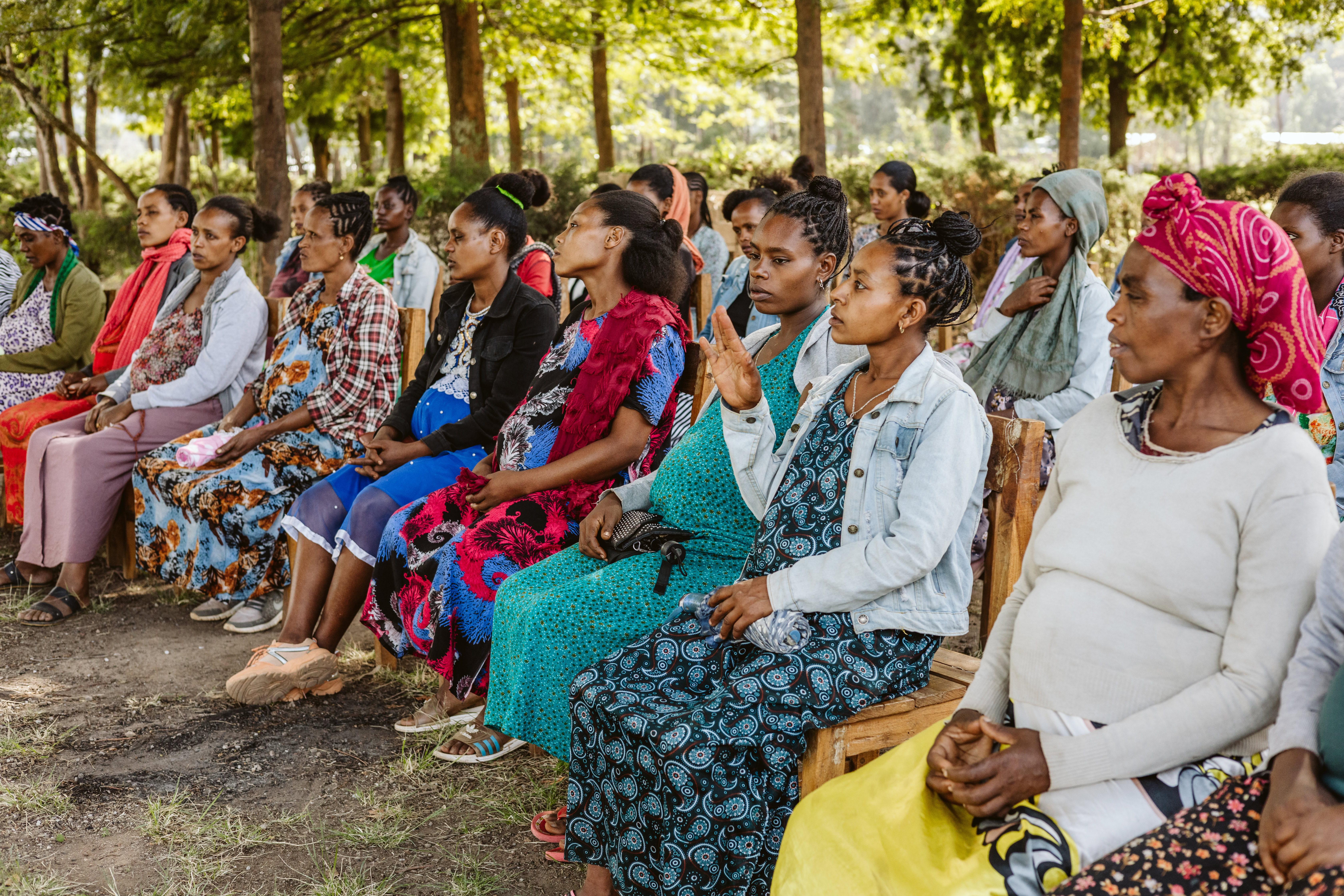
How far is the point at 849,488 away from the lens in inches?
94.1

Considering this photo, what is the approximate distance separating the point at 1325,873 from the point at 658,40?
1473 cm

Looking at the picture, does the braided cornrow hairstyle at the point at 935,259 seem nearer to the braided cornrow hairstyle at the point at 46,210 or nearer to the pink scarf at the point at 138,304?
the pink scarf at the point at 138,304

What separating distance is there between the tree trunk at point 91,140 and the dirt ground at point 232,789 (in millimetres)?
10044

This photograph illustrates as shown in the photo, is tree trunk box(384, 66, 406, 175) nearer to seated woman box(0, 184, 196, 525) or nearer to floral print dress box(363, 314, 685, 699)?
seated woman box(0, 184, 196, 525)

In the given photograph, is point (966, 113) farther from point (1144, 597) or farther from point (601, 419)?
point (1144, 597)

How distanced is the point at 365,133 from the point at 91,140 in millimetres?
4301

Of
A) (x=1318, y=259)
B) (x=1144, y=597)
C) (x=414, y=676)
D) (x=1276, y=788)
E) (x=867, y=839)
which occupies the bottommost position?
(x=414, y=676)

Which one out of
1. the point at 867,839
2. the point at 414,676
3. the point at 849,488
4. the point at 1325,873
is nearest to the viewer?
the point at 1325,873

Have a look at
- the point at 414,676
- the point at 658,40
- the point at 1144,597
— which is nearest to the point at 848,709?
the point at 1144,597

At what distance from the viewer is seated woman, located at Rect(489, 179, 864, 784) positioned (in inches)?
111

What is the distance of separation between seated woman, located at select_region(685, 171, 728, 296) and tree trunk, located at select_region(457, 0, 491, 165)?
4896mm

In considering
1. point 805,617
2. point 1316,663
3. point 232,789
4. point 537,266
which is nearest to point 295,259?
point 537,266

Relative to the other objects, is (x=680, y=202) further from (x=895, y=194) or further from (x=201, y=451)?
(x=201, y=451)

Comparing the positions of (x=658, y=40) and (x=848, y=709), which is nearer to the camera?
(x=848, y=709)
